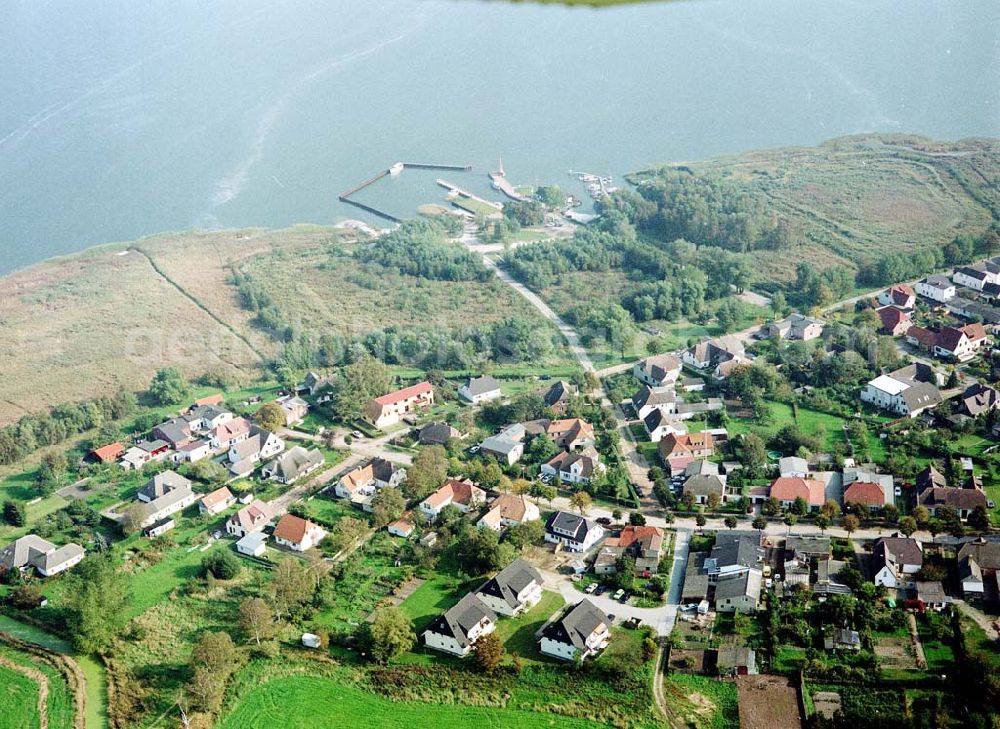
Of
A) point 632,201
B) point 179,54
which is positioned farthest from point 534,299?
point 179,54


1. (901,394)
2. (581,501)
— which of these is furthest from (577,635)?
(901,394)

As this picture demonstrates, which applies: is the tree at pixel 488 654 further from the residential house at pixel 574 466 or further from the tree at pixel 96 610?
the tree at pixel 96 610

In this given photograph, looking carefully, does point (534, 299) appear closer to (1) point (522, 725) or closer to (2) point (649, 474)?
(2) point (649, 474)

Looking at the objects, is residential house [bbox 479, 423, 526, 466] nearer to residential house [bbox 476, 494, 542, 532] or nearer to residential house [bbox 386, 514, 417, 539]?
residential house [bbox 476, 494, 542, 532]

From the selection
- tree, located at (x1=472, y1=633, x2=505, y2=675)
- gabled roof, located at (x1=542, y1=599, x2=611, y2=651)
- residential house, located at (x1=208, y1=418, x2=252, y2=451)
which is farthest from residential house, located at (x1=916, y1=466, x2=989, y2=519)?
residential house, located at (x1=208, y1=418, x2=252, y2=451)

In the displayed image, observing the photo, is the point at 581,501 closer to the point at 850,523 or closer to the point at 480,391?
the point at 850,523

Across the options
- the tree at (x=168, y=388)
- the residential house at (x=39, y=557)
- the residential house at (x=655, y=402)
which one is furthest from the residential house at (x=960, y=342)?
the residential house at (x=39, y=557)
